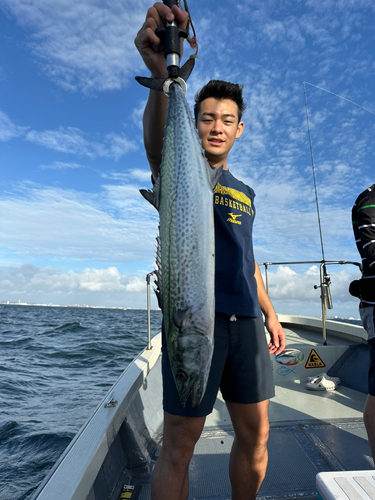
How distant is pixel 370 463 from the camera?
2371 millimetres

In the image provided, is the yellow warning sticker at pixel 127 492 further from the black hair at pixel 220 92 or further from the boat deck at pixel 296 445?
the black hair at pixel 220 92

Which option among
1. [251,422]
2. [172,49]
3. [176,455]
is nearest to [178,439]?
[176,455]

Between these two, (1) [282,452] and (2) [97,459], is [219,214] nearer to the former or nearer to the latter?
(2) [97,459]

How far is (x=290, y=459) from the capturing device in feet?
7.94

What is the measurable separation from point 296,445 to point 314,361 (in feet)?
5.93

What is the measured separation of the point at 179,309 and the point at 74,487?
1.04 meters

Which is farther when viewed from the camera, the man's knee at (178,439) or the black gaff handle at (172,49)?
the man's knee at (178,439)

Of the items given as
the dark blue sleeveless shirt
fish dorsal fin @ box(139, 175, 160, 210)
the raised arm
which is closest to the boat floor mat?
the dark blue sleeveless shirt

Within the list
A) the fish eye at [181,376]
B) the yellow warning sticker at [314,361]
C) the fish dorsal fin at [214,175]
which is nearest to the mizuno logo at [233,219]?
the fish dorsal fin at [214,175]

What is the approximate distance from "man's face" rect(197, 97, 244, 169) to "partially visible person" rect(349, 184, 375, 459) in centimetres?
97

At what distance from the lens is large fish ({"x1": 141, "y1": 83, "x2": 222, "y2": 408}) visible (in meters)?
1.04

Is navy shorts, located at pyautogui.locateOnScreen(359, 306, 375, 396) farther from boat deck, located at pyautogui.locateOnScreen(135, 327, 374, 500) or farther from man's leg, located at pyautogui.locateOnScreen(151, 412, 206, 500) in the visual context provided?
man's leg, located at pyautogui.locateOnScreen(151, 412, 206, 500)

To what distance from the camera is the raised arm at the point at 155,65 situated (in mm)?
1236

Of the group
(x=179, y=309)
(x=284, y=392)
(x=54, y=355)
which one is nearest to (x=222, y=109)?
(x=179, y=309)
